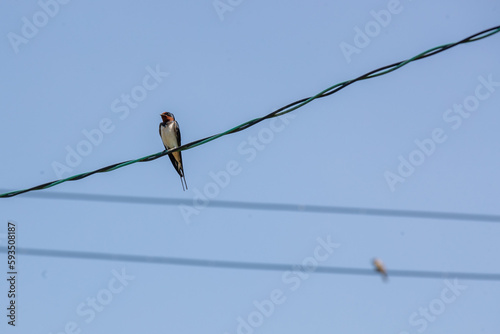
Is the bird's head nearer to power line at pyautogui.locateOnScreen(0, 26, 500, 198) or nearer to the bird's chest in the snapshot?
the bird's chest

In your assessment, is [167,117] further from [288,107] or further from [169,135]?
[288,107]

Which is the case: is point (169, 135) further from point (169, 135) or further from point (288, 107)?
point (288, 107)

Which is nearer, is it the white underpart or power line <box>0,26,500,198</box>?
power line <box>0,26,500,198</box>

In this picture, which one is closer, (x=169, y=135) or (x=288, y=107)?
(x=288, y=107)

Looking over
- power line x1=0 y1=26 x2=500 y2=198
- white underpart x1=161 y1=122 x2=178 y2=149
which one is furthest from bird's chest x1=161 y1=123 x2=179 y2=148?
power line x1=0 y1=26 x2=500 y2=198

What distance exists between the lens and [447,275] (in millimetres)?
7789

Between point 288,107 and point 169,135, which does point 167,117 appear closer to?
point 169,135

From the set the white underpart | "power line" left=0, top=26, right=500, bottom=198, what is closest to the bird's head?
the white underpart

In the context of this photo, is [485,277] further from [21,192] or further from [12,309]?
[12,309]

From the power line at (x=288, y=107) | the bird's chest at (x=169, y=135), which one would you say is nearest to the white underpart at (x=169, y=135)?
the bird's chest at (x=169, y=135)

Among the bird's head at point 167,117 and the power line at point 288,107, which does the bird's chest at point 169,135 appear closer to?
the bird's head at point 167,117

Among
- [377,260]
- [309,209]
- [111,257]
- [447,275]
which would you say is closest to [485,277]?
[447,275]

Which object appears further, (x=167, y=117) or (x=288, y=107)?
(x=167, y=117)

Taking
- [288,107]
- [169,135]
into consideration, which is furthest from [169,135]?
[288,107]
